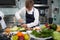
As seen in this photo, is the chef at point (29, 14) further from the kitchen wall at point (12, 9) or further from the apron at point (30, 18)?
the kitchen wall at point (12, 9)

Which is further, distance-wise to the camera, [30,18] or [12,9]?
[12,9]

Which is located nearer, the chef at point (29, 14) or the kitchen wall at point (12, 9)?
the chef at point (29, 14)

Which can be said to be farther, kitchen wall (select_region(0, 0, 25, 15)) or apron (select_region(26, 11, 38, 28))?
kitchen wall (select_region(0, 0, 25, 15))

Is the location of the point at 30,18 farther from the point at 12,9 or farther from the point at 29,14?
the point at 12,9

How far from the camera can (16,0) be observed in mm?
3055

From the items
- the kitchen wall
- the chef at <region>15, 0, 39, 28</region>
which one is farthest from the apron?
the kitchen wall

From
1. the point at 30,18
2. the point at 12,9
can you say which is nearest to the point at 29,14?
the point at 30,18

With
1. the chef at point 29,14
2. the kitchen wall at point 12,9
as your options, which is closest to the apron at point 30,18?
the chef at point 29,14

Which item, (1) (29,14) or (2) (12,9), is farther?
(2) (12,9)

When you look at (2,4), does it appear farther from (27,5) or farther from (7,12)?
(27,5)

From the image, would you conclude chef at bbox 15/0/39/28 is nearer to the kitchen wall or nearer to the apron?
the apron

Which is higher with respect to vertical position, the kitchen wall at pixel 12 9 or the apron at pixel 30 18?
the kitchen wall at pixel 12 9

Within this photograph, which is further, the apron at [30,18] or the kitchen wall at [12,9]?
the kitchen wall at [12,9]

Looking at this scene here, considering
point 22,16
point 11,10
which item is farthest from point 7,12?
point 22,16
